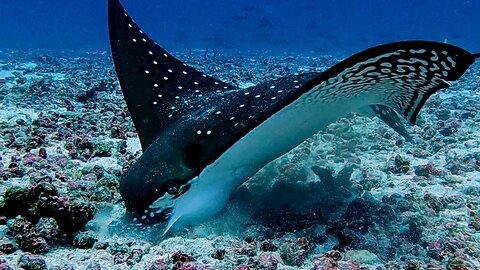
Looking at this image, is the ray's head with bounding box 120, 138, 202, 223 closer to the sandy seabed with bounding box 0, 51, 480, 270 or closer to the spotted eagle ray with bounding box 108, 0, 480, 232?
the spotted eagle ray with bounding box 108, 0, 480, 232

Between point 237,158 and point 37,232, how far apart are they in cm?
166

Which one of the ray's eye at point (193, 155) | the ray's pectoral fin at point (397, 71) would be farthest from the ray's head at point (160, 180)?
the ray's pectoral fin at point (397, 71)

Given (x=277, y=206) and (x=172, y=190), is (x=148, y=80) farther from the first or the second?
(x=277, y=206)

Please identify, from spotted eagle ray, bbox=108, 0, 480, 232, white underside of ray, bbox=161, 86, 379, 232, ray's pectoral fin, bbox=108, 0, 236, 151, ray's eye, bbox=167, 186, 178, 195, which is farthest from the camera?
ray's pectoral fin, bbox=108, 0, 236, 151

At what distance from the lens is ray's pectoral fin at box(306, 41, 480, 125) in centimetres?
242

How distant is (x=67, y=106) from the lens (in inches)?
307

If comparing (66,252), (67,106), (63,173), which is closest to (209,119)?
(66,252)

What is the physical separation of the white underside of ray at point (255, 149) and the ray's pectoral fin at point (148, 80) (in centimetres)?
99

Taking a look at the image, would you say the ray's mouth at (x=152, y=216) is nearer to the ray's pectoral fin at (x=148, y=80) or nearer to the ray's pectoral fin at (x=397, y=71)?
the ray's pectoral fin at (x=148, y=80)

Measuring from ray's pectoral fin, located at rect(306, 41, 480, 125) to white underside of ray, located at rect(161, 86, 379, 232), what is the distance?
11 cm

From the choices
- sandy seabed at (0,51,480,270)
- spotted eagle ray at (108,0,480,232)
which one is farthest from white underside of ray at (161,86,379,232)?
sandy seabed at (0,51,480,270)

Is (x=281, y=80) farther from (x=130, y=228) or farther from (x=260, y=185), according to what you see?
(x=130, y=228)

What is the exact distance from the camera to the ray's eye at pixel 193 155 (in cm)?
302

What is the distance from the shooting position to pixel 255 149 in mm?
3062
